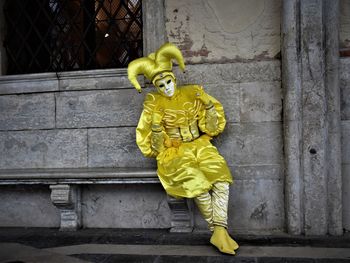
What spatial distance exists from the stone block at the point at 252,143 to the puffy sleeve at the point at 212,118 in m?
0.32

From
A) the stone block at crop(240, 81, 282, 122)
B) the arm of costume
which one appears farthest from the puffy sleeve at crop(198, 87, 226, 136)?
the arm of costume

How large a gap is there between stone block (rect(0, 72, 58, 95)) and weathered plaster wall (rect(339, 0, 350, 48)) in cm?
348

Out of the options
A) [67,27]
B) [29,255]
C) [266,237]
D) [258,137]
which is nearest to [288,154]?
[258,137]

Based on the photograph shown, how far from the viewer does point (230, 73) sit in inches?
A: 169

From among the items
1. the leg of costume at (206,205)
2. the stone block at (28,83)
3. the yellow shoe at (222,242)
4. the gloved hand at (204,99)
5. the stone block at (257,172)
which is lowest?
the yellow shoe at (222,242)

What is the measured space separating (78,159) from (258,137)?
2.25 m

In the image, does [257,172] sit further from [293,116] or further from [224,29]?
[224,29]

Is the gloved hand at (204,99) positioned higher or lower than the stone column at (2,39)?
lower

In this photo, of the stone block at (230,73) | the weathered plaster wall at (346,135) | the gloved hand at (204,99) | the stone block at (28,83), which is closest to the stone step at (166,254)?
the weathered plaster wall at (346,135)

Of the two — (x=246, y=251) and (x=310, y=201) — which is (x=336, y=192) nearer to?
(x=310, y=201)

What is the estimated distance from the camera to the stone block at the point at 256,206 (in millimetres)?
4168

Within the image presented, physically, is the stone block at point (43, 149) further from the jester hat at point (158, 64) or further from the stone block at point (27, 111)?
the jester hat at point (158, 64)

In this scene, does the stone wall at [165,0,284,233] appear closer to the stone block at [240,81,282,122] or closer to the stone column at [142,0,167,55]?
the stone block at [240,81,282,122]

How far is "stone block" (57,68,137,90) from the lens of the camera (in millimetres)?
4578
